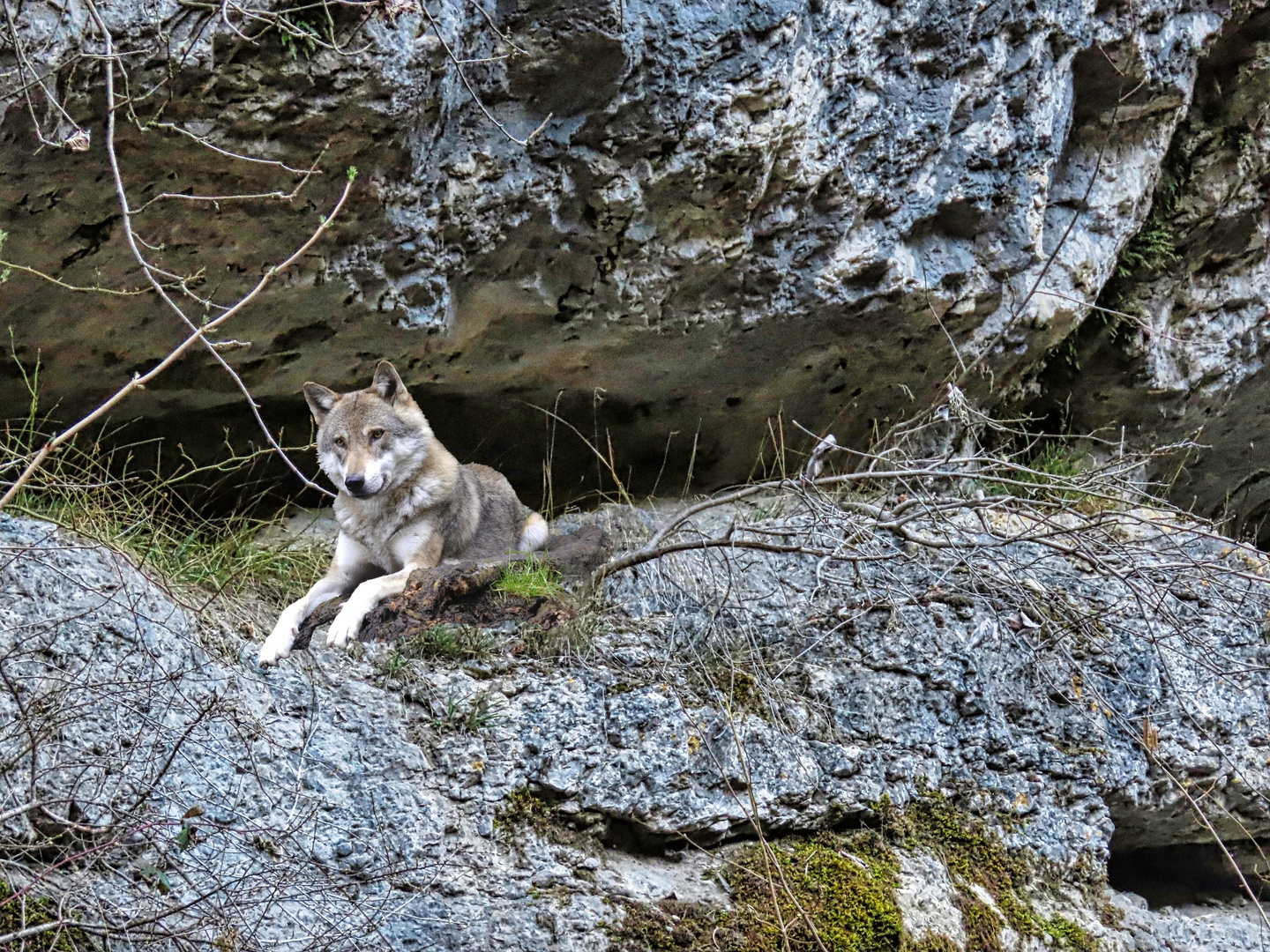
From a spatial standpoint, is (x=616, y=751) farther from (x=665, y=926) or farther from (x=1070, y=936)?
(x=1070, y=936)

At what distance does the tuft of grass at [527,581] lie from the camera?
16.8 feet

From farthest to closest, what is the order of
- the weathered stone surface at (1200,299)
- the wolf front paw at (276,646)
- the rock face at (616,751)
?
the weathered stone surface at (1200,299)
the wolf front paw at (276,646)
the rock face at (616,751)

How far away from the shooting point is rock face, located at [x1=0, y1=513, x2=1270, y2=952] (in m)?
3.65

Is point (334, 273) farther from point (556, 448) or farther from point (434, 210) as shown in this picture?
point (556, 448)

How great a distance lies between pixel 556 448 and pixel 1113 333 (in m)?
3.51

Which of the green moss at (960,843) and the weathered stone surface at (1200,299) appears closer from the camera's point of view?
the green moss at (960,843)

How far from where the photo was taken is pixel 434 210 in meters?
5.38

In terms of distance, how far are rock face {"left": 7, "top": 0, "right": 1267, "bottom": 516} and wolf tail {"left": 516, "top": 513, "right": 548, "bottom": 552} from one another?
2.27ft

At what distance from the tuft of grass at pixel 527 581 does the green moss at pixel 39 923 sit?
2.23 meters

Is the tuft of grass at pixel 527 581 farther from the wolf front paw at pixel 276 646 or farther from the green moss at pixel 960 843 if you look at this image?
the green moss at pixel 960 843

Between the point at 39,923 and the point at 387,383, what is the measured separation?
3.05 metres

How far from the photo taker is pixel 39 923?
3.19 meters

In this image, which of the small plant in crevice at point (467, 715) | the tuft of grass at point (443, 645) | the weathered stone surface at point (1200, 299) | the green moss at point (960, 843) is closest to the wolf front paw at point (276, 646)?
the tuft of grass at point (443, 645)

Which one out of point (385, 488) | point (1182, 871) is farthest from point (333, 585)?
point (1182, 871)
